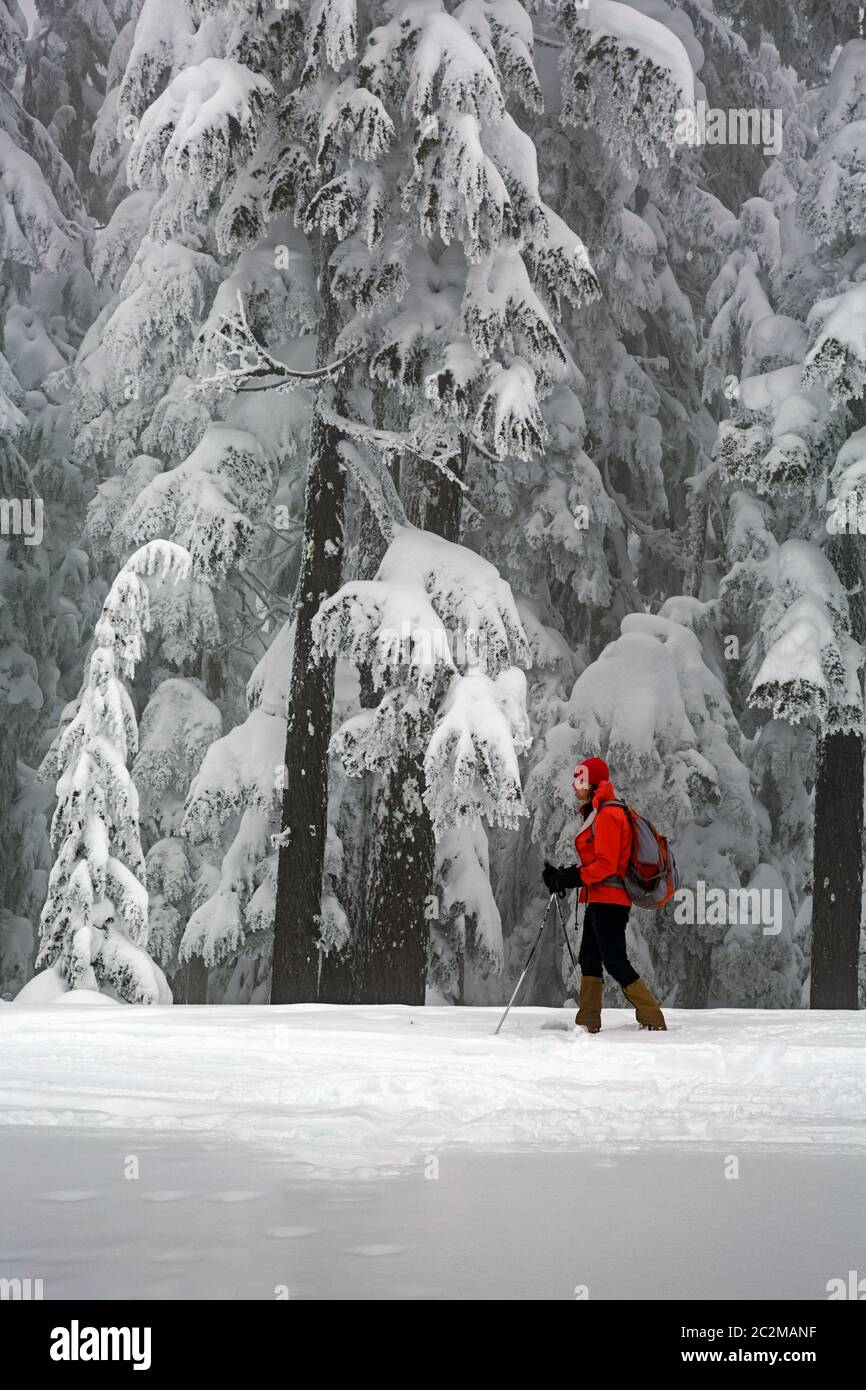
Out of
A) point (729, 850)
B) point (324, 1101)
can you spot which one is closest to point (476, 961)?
point (729, 850)

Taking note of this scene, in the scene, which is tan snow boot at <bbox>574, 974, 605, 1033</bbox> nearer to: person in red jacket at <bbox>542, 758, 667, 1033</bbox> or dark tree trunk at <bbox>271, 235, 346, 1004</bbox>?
person in red jacket at <bbox>542, 758, 667, 1033</bbox>

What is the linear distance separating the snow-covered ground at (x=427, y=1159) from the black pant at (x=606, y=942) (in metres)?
0.40

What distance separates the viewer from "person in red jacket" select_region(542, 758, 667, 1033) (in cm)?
1003

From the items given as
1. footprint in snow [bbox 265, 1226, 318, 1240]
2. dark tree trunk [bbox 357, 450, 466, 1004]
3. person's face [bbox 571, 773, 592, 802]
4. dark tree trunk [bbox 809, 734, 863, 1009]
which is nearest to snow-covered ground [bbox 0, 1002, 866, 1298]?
footprint in snow [bbox 265, 1226, 318, 1240]

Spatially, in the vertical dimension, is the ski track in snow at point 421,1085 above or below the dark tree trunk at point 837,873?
below

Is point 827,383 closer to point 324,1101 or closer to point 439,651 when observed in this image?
point 439,651

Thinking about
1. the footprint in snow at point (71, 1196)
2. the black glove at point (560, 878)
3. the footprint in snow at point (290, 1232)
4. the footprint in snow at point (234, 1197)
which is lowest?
the footprint in snow at point (290, 1232)

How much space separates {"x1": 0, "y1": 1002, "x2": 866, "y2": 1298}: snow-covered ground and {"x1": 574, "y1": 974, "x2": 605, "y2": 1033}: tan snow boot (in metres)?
0.17

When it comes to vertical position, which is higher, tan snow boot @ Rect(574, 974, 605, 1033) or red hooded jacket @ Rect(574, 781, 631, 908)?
red hooded jacket @ Rect(574, 781, 631, 908)

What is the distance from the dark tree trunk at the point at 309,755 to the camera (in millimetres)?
14195

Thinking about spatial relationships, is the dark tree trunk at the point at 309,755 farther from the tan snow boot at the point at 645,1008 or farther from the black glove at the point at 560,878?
the tan snow boot at the point at 645,1008

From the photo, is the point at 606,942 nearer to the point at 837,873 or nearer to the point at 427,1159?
the point at 427,1159

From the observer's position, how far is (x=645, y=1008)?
33.6ft

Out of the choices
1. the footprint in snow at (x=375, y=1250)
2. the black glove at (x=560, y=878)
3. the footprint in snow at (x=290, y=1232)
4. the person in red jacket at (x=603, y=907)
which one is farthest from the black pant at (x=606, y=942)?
the footprint in snow at (x=375, y=1250)
